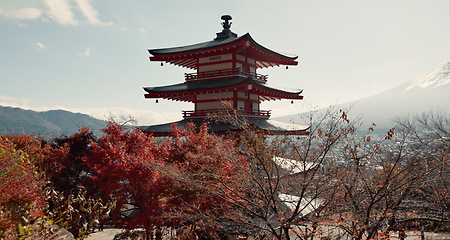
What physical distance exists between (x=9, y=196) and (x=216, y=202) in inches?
297

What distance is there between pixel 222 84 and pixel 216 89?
0.62 metres

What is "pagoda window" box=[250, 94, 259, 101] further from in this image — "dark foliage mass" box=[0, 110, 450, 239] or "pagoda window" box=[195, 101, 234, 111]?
"dark foliage mass" box=[0, 110, 450, 239]

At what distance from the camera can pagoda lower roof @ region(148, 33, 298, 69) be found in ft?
74.0

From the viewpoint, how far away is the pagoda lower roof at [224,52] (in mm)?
22548

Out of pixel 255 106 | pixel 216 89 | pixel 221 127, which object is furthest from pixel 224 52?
pixel 221 127

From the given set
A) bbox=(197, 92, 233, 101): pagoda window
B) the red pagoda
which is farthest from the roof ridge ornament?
bbox=(197, 92, 233, 101): pagoda window

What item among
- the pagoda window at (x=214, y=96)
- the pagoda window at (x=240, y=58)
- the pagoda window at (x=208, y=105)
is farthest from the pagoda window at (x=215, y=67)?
the pagoda window at (x=208, y=105)

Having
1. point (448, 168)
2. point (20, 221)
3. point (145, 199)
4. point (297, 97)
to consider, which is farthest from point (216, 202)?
point (297, 97)

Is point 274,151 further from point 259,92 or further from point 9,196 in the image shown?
point 259,92

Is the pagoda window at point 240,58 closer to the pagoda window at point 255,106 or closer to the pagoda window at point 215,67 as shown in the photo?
the pagoda window at point 215,67

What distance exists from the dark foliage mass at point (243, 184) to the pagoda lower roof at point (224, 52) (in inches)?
365

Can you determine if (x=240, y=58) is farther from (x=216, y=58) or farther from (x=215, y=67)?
(x=215, y=67)

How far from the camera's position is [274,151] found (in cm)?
1023

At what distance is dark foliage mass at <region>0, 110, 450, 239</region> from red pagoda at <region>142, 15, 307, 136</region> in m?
7.06
